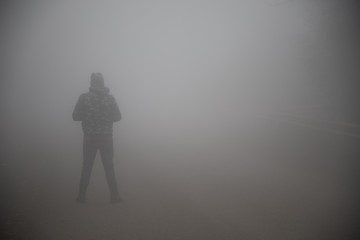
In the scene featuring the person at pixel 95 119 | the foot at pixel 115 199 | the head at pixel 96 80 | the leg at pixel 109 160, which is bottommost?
the foot at pixel 115 199

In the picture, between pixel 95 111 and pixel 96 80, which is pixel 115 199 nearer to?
pixel 95 111

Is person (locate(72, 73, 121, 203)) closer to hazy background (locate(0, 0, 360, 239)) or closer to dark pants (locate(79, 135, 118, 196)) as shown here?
dark pants (locate(79, 135, 118, 196))

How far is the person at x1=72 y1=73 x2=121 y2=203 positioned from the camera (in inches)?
231

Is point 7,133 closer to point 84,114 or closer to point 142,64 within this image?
point 84,114

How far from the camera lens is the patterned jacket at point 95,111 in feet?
19.2

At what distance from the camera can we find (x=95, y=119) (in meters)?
5.87

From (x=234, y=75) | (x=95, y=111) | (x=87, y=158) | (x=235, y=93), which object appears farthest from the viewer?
(x=234, y=75)

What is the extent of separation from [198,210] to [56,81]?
4946cm

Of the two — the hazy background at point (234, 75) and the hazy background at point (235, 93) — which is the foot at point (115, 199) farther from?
the hazy background at point (234, 75)

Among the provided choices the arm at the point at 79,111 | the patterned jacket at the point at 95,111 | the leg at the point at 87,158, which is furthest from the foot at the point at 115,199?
the arm at the point at 79,111

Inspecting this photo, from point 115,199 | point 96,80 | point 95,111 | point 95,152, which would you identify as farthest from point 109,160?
point 96,80

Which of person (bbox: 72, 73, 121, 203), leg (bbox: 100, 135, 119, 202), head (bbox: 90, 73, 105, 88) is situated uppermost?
head (bbox: 90, 73, 105, 88)

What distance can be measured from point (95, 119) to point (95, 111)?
5.4 inches

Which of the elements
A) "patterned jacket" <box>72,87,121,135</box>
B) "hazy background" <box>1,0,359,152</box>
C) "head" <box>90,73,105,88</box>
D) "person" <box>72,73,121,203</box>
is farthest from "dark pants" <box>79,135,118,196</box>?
"hazy background" <box>1,0,359,152</box>
